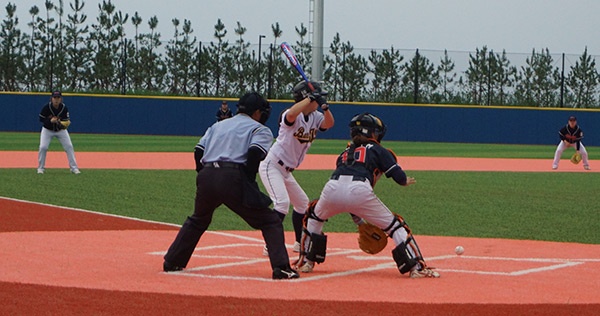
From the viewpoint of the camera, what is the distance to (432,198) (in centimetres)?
1648

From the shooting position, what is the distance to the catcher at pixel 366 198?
8.02 metres

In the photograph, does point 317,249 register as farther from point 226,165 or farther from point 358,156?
point 226,165

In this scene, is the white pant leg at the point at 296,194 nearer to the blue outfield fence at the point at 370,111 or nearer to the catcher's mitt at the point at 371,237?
the catcher's mitt at the point at 371,237

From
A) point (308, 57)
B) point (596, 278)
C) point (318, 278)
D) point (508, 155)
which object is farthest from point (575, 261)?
point (308, 57)

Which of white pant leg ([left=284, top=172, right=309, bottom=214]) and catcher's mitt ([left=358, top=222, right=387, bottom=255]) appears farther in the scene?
white pant leg ([left=284, top=172, right=309, bottom=214])

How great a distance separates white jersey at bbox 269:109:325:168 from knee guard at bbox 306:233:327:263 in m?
1.22

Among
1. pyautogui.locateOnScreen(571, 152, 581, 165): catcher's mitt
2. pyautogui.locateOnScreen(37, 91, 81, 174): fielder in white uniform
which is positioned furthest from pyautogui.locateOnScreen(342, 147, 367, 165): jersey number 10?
pyautogui.locateOnScreen(571, 152, 581, 165): catcher's mitt

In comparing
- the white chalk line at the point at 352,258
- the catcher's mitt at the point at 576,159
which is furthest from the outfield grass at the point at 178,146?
the white chalk line at the point at 352,258

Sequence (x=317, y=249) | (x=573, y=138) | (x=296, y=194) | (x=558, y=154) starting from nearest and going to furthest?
(x=317, y=249) < (x=296, y=194) < (x=558, y=154) < (x=573, y=138)

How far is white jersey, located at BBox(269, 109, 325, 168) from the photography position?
927cm

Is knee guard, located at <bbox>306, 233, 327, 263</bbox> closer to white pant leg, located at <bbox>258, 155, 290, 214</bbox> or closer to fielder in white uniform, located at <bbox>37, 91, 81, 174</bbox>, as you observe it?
white pant leg, located at <bbox>258, 155, 290, 214</bbox>

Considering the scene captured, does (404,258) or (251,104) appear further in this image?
(251,104)

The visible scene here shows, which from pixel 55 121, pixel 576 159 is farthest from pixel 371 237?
pixel 576 159

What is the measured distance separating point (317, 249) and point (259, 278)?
0.67 meters
